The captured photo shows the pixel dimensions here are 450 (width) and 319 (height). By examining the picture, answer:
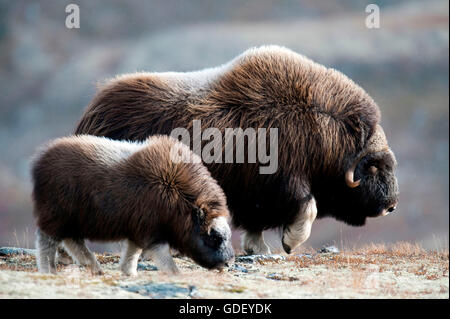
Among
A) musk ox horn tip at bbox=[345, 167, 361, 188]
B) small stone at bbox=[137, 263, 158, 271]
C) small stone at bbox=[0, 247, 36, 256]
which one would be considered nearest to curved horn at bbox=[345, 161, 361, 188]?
musk ox horn tip at bbox=[345, 167, 361, 188]

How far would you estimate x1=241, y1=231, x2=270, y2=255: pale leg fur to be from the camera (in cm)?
678

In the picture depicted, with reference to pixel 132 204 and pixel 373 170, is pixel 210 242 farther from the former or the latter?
pixel 373 170

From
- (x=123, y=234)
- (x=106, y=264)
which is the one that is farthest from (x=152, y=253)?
(x=106, y=264)

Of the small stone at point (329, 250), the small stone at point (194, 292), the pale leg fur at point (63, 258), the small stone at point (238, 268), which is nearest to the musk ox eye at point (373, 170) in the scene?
the small stone at point (329, 250)

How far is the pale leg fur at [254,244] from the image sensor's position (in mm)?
6781

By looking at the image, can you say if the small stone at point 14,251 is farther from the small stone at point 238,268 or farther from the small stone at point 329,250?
the small stone at point 329,250

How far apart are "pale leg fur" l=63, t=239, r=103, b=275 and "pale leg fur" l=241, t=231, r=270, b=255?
182 cm


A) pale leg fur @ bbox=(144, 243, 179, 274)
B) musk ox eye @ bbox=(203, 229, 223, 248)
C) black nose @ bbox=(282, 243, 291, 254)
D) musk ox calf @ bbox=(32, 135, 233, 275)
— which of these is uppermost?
musk ox calf @ bbox=(32, 135, 233, 275)

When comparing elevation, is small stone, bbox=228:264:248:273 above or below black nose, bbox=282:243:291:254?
below

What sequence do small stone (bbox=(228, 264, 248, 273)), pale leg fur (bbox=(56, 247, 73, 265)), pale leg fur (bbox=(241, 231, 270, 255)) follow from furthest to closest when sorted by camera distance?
pale leg fur (bbox=(241, 231, 270, 255)) → pale leg fur (bbox=(56, 247, 73, 265)) → small stone (bbox=(228, 264, 248, 273))

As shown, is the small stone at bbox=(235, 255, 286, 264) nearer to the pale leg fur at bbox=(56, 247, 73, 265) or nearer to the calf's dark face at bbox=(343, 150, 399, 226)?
the calf's dark face at bbox=(343, 150, 399, 226)

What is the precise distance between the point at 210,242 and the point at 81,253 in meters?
0.96

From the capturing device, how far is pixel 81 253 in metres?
5.31
